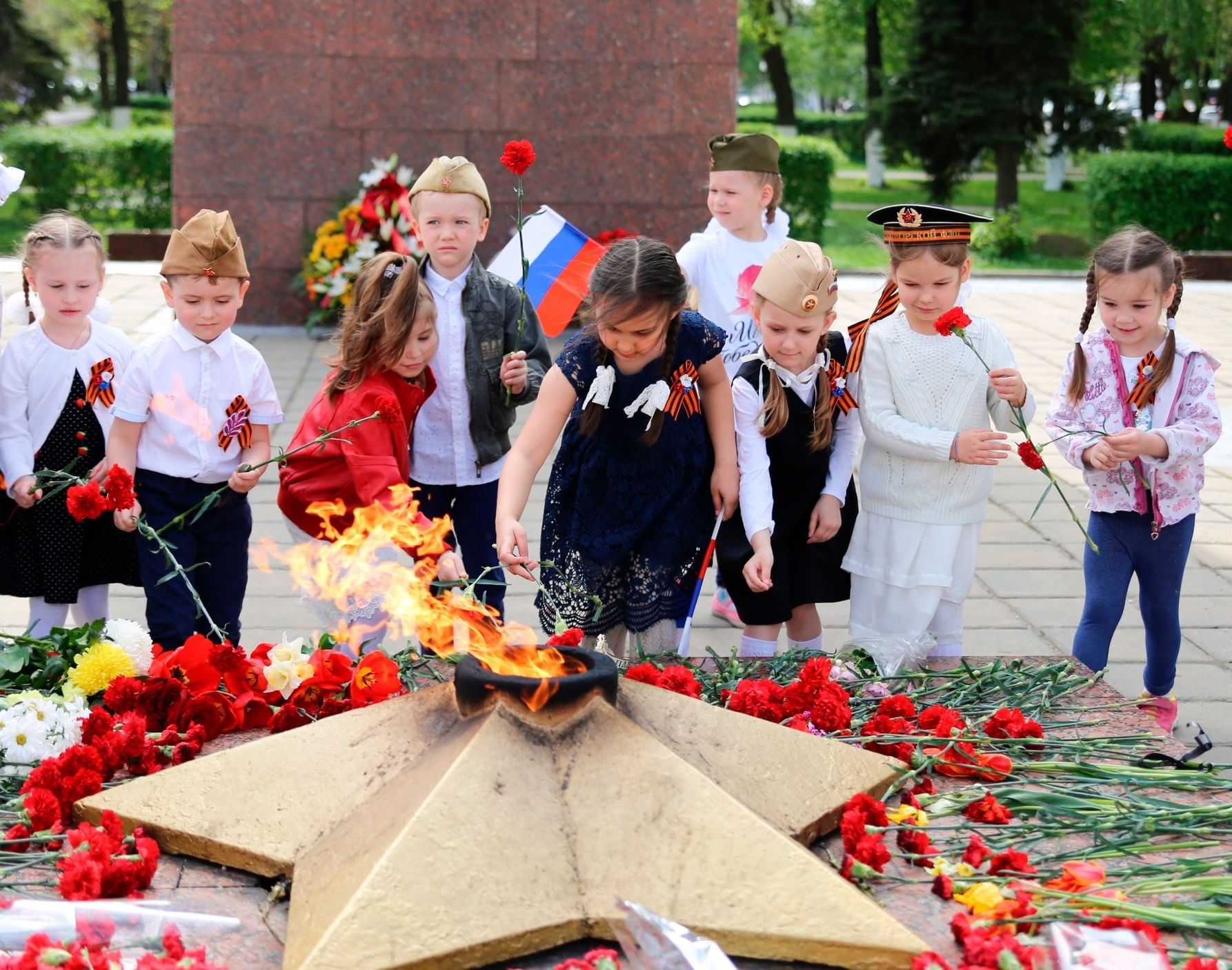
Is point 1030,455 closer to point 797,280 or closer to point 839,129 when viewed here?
point 797,280

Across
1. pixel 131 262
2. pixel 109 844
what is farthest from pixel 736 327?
pixel 131 262

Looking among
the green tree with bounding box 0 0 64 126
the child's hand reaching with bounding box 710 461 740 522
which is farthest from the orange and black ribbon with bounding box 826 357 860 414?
the green tree with bounding box 0 0 64 126

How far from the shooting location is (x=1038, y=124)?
2070 centimetres

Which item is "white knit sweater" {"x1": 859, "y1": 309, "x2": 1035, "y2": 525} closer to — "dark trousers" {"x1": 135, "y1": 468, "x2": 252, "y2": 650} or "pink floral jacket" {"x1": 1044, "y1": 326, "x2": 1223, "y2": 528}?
"pink floral jacket" {"x1": 1044, "y1": 326, "x2": 1223, "y2": 528}

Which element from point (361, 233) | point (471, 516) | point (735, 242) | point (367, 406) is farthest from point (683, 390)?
point (361, 233)

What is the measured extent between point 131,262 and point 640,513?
1196 centimetres

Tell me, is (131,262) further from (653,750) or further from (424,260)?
(653,750)

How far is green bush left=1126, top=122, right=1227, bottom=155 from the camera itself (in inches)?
822

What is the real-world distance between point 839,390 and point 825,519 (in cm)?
35

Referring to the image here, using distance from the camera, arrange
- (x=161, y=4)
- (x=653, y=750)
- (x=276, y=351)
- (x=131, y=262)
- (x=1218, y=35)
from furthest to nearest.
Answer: (x=161, y=4), (x=1218, y=35), (x=131, y=262), (x=276, y=351), (x=653, y=750)

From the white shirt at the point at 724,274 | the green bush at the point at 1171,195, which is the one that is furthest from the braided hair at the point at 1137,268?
the green bush at the point at 1171,195

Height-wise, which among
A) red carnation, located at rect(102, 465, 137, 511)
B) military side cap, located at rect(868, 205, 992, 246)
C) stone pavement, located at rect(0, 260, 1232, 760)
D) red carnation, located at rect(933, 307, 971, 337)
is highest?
military side cap, located at rect(868, 205, 992, 246)

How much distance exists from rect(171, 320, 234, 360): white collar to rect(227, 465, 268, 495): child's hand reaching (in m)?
0.36

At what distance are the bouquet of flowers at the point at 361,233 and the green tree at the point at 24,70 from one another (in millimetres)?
15385
